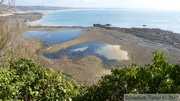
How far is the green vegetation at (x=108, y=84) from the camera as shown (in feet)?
17.1

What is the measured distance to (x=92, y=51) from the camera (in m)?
32.7

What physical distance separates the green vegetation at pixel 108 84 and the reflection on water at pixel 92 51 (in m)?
22.7

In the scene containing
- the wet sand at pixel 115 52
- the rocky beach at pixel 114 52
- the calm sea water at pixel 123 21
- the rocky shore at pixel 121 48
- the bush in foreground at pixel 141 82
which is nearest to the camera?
the bush in foreground at pixel 141 82

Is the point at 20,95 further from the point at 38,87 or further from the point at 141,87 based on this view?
the point at 141,87

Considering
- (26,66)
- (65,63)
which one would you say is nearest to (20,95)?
(26,66)

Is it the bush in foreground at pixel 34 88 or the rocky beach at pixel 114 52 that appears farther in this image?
the rocky beach at pixel 114 52

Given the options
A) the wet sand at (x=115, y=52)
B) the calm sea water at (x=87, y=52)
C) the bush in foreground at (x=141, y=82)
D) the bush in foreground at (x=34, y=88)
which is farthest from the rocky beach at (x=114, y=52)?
the bush in foreground at (x=141, y=82)

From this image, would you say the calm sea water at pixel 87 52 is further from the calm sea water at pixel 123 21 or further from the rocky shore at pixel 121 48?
the calm sea water at pixel 123 21

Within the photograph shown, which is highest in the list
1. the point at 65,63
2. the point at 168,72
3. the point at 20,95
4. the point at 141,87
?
the point at 168,72

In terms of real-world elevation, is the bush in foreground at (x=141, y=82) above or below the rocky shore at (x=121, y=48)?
above

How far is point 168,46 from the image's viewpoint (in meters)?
36.2

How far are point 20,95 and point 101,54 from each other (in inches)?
993

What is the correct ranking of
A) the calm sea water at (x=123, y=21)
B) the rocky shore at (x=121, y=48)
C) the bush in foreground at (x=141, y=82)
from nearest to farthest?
the bush in foreground at (x=141, y=82)
the rocky shore at (x=121, y=48)
the calm sea water at (x=123, y=21)

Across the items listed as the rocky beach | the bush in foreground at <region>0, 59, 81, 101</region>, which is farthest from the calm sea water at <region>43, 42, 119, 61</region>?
the bush in foreground at <region>0, 59, 81, 101</region>
